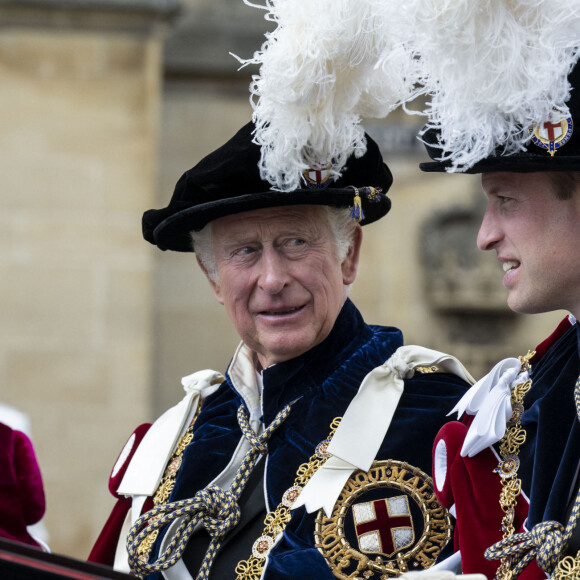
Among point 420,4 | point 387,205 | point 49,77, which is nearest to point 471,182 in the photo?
point 49,77

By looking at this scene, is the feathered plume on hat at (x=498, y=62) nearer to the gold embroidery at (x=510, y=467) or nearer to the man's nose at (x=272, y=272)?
the gold embroidery at (x=510, y=467)

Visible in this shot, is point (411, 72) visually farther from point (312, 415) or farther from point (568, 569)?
point (568, 569)

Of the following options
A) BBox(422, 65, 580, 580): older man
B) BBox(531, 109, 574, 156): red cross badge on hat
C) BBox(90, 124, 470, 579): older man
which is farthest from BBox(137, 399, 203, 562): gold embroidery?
BBox(531, 109, 574, 156): red cross badge on hat

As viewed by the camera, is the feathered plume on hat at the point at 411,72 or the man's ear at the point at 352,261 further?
the man's ear at the point at 352,261

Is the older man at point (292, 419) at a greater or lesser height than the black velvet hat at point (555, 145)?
lesser

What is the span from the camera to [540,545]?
8.50ft

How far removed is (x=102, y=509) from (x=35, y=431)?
51 centimetres

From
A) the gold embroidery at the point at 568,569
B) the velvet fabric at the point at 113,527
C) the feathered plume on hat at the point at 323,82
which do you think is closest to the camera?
the gold embroidery at the point at 568,569

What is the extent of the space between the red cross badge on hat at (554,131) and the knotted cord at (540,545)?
0.50 m

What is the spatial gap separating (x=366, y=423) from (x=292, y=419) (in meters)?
0.24

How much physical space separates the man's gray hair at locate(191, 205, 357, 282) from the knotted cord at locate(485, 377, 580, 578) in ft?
3.49

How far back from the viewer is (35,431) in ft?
Answer: 21.3

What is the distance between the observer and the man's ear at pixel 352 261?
3650 mm

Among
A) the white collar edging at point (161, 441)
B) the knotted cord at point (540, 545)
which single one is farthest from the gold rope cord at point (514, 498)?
the white collar edging at point (161, 441)
